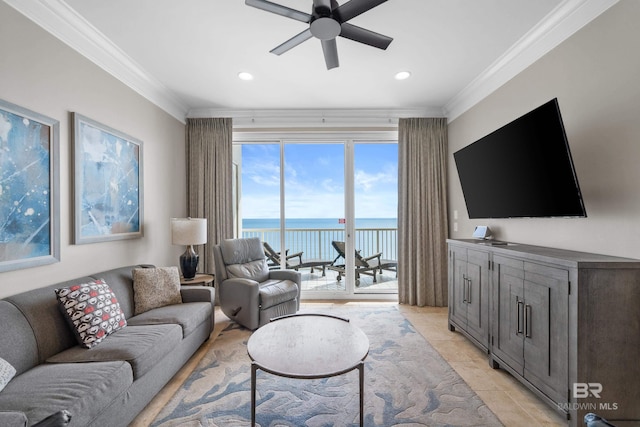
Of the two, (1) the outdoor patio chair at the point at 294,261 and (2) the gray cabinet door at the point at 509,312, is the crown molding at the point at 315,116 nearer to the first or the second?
(1) the outdoor patio chair at the point at 294,261

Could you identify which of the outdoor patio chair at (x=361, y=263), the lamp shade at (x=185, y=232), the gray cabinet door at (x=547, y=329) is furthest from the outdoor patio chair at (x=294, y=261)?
the gray cabinet door at (x=547, y=329)

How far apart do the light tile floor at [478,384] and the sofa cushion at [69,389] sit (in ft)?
1.44

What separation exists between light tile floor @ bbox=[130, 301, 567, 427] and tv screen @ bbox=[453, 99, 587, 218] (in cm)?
127

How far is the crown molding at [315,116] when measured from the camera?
4105mm

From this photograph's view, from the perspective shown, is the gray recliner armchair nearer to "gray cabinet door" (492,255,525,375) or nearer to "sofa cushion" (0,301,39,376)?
"sofa cushion" (0,301,39,376)

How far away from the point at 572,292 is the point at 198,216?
3.97 m

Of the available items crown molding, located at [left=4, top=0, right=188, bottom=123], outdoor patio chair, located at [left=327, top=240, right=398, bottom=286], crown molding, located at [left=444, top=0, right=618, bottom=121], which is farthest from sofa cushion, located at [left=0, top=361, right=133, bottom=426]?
crown molding, located at [left=444, top=0, right=618, bottom=121]

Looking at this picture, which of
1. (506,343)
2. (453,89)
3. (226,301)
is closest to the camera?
(506,343)

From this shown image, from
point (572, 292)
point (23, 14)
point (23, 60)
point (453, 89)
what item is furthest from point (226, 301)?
point (453, 89)

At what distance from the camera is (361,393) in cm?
160

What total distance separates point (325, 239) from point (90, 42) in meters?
3.97

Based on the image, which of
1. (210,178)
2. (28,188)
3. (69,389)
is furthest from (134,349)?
(210,178)

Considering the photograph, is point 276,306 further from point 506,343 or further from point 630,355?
point 630,355

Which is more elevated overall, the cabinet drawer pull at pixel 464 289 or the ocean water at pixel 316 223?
the ocean water at pixel 316 223
